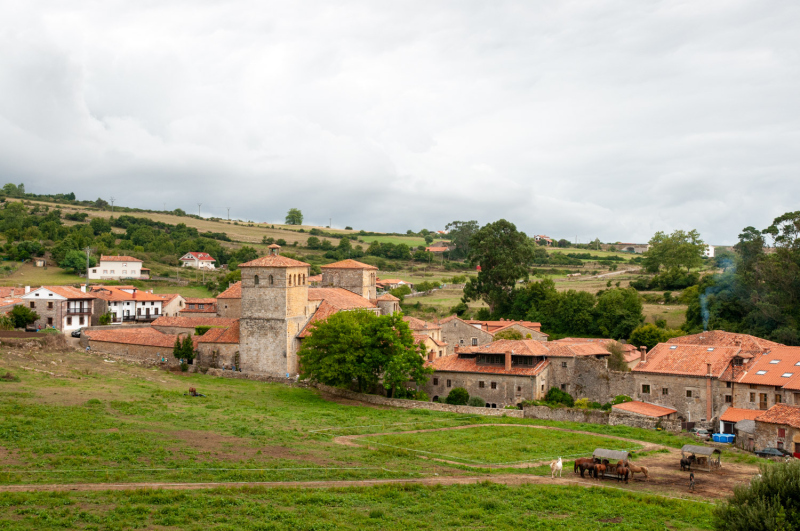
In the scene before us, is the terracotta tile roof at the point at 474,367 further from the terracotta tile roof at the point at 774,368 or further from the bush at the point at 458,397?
the terracotta tile roof at the point at 774,368

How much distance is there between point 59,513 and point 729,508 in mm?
19835

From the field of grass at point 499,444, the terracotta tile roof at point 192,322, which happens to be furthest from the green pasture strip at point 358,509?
the terracotta tile roof at point 192,322

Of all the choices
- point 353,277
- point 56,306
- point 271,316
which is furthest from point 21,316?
point 353,277

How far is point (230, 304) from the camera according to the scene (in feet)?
235

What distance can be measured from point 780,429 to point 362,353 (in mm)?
27546

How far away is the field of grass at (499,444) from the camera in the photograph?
32.7 meters

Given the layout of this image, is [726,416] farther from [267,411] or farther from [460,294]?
[460,294]

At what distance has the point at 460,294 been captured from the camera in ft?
350

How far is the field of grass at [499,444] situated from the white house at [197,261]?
92.3 meters

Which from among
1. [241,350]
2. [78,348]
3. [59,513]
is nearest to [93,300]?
[78,348]

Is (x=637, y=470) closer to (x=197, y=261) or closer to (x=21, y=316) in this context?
(x=21, y=316)

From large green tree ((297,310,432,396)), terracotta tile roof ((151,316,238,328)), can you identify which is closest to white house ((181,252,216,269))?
terracotta tile roof ((151,316,238,328))

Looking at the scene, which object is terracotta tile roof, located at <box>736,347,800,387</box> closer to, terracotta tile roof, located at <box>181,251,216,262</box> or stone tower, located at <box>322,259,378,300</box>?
stone tower, located at <box>322,259,378,300</box>

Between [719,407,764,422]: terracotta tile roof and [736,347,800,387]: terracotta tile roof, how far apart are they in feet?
6.17
